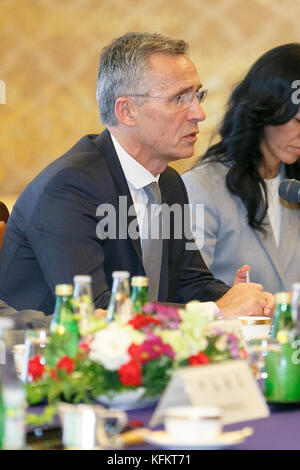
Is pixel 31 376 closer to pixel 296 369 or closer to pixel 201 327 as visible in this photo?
pixel 201 327

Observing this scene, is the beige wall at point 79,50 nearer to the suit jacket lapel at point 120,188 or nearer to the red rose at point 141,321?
the suit jacket lapel at point 120,188

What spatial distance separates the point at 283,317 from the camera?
153cm

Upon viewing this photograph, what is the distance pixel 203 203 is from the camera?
124 inches

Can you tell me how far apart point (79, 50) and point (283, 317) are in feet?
10.0

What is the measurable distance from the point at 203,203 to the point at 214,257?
21 cm

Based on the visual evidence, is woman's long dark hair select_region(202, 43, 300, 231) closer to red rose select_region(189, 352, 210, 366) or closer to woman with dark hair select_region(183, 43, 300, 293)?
woman with dark hair select_region(183, 43, 300, 293)

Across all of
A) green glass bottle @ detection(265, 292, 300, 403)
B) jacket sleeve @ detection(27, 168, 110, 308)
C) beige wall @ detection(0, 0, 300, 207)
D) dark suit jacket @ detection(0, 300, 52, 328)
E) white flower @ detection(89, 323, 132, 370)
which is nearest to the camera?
white flower @ detection(89, 323, 132, 370)

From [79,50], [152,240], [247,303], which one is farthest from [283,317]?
[79,50]

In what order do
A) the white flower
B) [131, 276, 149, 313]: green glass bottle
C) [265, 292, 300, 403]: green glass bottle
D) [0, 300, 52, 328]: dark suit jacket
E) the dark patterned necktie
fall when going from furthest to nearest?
the dark patterned necktie → [0, 300, 52, 328]: dark suit jacket → [131, 276, 149, 313]: green glass bottle → [265, 292, 300, 403]: green glass bottle → the white flower

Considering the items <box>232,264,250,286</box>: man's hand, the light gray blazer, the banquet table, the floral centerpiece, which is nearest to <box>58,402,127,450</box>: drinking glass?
the banquet table

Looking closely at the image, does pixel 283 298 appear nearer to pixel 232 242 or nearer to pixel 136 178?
pixel 136 178

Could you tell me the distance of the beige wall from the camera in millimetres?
4266

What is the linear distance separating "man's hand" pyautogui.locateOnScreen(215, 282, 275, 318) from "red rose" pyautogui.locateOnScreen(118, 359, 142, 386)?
0.99 metres

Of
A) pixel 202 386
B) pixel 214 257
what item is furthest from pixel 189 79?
pixel 202 386
